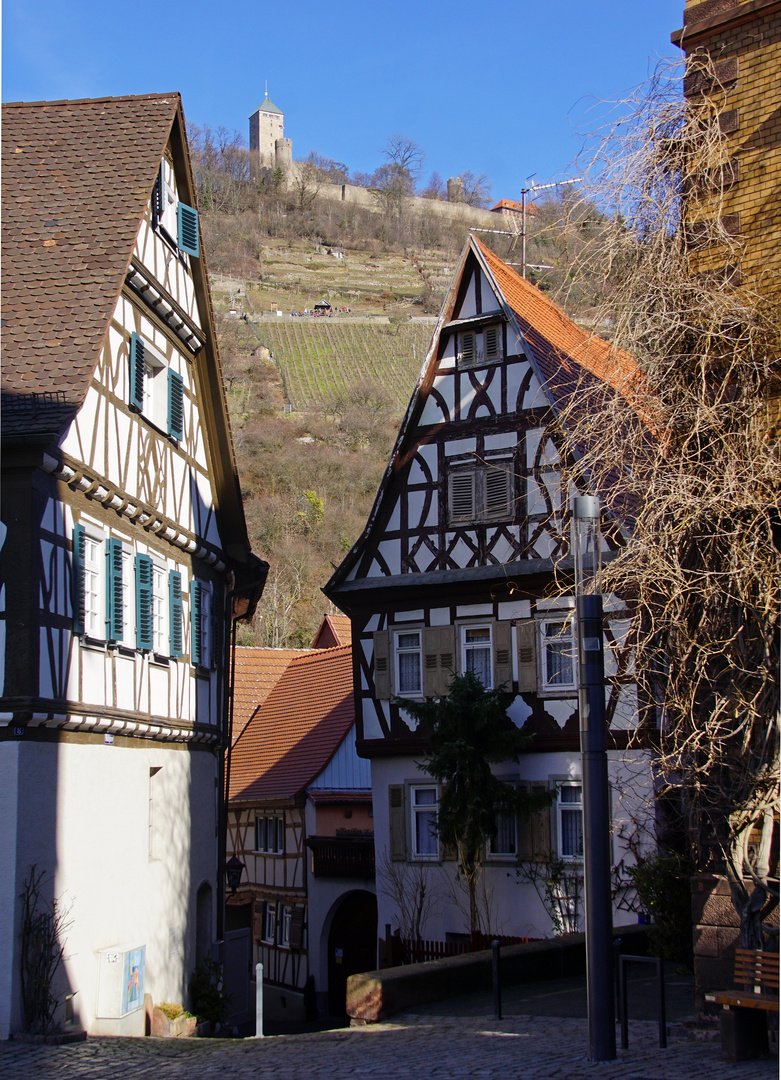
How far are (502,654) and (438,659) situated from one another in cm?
122

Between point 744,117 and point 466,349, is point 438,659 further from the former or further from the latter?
point 744,117

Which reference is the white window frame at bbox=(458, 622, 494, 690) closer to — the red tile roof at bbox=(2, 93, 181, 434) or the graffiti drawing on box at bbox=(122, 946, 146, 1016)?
the graffiti drawing on box at bbox=(122, 946, 146, 1016)

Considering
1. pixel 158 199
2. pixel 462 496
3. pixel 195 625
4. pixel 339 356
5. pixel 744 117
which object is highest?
pixel 339 356

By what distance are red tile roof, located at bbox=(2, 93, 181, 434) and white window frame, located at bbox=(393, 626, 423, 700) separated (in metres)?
8.34

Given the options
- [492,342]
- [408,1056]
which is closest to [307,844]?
[492,342]

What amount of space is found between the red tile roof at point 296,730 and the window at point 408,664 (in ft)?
19.4

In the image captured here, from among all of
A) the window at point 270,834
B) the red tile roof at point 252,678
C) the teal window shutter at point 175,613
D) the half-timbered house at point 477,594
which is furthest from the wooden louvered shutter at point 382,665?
the red tile roof at point 252,678

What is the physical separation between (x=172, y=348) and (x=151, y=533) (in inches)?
120

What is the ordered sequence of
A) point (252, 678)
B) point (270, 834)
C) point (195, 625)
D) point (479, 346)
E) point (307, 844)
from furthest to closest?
point (252, 678) → point (270, 834) → point (307, 844) → point (479, 346) → point (195, 625)

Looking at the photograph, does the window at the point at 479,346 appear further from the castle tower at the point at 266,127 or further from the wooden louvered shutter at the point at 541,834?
the castle tower at the point at 266,127

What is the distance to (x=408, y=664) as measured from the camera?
20.8 m

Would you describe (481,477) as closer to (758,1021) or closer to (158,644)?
(158,644)

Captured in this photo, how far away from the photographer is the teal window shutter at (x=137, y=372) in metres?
15.7

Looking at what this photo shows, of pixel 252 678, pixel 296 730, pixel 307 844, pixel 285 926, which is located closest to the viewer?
pixel 307 844
